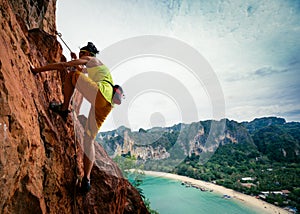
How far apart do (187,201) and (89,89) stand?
46.1 m

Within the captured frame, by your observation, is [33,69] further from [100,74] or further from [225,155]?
[225,155]

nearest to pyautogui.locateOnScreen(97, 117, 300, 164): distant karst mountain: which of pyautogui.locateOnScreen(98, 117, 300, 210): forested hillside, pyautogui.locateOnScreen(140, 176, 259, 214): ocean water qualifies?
pyautogui.locateOnScreen(98, 117, 300, 210): forested hillside

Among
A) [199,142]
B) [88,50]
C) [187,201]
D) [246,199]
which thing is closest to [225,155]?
[199,142]

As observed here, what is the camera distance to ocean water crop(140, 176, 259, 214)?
36.9m

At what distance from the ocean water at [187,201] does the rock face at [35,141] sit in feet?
118

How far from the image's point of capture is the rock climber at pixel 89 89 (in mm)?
Answer: 2947

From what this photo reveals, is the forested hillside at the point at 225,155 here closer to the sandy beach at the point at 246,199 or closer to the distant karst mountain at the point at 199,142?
the distant karst mountain at the point at 199,142

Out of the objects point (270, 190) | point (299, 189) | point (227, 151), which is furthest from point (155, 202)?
point (227, 151)

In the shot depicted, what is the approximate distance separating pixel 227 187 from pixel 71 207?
56.8 meters

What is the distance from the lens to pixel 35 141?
235 cm

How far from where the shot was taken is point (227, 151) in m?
75.9

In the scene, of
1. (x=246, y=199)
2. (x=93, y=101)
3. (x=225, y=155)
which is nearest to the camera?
(x=93, y=101)

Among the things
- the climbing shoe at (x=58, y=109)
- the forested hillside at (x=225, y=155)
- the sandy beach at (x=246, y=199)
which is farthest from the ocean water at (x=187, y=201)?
the climbing shoe at (x=58, y=109)

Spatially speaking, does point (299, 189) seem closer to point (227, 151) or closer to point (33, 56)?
point (227, 151)
